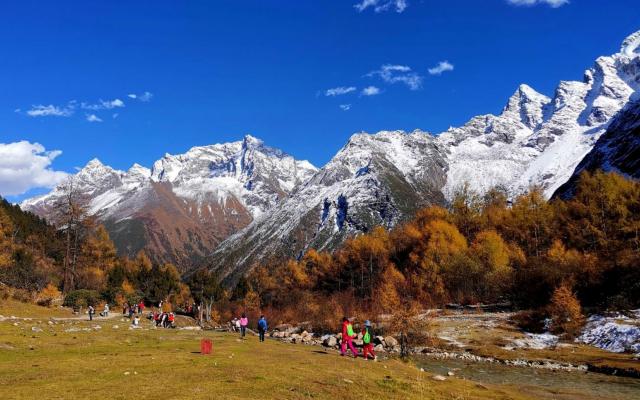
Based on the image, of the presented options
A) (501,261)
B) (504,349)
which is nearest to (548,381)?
(504,349)

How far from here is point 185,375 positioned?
968 inches

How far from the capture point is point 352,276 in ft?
520

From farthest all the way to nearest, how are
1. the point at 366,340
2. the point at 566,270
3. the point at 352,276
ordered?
the point at 352,276
the point at 566,270
the point at 366,340

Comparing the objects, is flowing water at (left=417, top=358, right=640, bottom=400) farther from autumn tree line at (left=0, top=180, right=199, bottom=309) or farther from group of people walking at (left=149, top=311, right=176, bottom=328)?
autumn tree line at (left=0, top=180, right=199, bottom=309)

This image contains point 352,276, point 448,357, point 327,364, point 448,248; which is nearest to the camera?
point 327,364

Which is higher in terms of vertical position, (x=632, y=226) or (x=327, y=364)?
(x=632, y=226)

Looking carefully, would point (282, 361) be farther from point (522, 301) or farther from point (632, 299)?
point (522, 301)

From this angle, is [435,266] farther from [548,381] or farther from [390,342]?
[548,381]

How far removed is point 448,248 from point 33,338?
108 metres

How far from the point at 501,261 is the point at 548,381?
74494 millimetres

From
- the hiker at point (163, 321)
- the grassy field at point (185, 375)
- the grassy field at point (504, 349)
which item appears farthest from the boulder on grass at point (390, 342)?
the grassy field at point (185, 375)

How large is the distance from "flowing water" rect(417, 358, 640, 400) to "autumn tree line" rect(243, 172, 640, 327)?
504 inches

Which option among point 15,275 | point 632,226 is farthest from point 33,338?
point 632,226

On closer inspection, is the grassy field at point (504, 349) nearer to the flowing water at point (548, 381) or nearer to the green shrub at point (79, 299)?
the flowing water at point (548, 381)
